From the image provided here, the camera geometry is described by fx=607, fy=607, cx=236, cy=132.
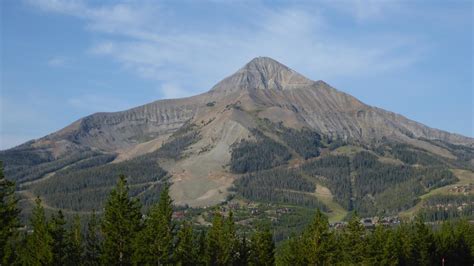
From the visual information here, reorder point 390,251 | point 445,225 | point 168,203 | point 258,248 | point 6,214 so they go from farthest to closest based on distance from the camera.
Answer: point 445,225 < point 390,251 < point 258,248 < point 168,203 < point 6,214

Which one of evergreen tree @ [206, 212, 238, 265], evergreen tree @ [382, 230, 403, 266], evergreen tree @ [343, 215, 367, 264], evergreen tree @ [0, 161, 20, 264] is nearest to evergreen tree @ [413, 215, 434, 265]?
evergreen tree @ [382, 230, 403, 266]

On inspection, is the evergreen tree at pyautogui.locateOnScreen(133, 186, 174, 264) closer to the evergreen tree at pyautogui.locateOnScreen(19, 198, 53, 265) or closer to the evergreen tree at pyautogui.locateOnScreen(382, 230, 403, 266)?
the evergreen tree at pyautogui.locateOnScreen(19, 198, 53, 265)

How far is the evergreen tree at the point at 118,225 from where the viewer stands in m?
83.5

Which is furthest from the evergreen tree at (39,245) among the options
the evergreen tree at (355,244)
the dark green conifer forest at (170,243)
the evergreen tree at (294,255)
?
the evergreen tree at (355,244)

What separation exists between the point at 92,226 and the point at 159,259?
91.1 ft

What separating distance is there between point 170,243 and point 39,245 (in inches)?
838

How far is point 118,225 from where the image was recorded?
83.8 metres

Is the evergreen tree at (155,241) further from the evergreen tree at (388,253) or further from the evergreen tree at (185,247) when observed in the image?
the evergreen tree at (388,253)

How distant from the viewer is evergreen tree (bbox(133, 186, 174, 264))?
8688 cm

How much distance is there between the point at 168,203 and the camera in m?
96.8

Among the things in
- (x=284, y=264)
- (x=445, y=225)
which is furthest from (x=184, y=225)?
(x=445, y=225)

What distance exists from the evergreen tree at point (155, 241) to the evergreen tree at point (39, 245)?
39.6 ft

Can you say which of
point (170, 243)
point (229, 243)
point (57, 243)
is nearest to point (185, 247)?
point (170, 243)

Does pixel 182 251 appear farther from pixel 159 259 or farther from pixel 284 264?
pixel 284 264
